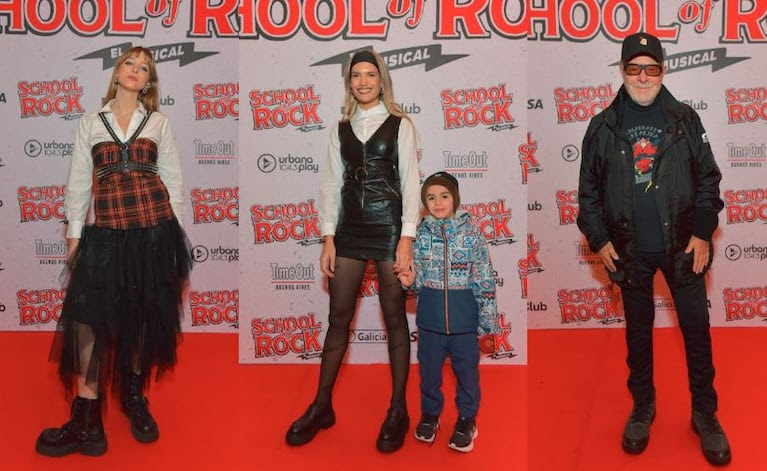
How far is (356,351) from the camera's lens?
4.49 meters

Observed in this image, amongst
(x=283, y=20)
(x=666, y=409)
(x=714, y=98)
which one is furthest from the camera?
(x=714, y=98)

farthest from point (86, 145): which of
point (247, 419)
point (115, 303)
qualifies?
point (247, 419)

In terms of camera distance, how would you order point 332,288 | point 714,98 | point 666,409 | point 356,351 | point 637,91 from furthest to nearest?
1. point 714,98
2. point 356,351
3. point 666,409
4. point 332,288
5. point 637,91

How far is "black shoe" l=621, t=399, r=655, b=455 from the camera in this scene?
3.15 m

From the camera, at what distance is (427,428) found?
3299 mm

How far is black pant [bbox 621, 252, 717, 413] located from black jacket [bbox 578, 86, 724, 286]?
74mm

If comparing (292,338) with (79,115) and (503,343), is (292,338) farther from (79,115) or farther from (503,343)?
(79,115)

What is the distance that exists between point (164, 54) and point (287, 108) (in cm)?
114

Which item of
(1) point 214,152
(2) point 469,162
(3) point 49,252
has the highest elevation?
(1) point 214,152

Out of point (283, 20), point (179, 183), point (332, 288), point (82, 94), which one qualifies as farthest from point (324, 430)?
point (82, 94)

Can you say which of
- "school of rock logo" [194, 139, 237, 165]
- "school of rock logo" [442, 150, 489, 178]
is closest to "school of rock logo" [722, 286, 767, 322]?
"school of rock logo" [442, 150, 489, 178]

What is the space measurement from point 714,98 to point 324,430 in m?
3.58

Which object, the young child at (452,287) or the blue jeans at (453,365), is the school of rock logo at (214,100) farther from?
the blue jeans at (453,365)

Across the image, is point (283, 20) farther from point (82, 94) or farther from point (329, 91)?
point (82, 94)
